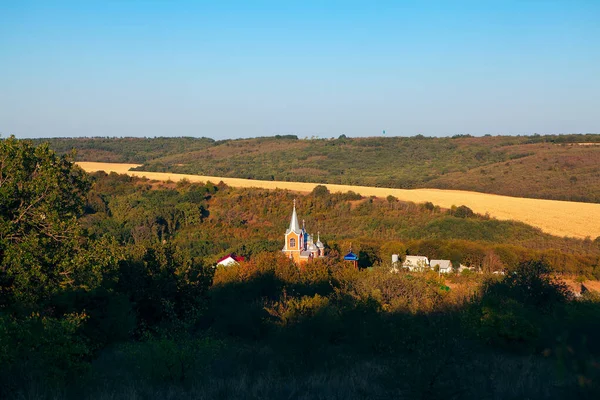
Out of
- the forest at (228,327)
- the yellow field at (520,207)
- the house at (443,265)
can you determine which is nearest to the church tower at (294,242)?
the forest at (228,327)

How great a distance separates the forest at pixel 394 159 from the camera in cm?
8769

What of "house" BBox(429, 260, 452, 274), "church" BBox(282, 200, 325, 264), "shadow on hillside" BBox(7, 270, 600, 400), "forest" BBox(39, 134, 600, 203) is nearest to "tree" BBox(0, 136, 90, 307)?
"shadow on hillside" BBox(7, 270, 600, 400)

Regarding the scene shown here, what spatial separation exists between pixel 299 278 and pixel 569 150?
261ft

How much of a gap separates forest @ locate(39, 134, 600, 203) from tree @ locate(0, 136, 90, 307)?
70.6 metres

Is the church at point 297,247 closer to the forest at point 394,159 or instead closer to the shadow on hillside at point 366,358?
the shadow on hillside at point 366,358

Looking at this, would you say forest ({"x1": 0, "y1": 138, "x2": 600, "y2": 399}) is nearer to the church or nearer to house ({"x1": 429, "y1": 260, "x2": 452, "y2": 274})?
the church

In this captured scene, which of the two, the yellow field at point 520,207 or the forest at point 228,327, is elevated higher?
the forest at point 228,327

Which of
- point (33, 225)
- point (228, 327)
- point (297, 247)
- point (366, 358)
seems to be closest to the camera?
point (366, 358)

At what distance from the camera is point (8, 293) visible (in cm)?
1391

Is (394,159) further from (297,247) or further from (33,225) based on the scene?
(33,225)

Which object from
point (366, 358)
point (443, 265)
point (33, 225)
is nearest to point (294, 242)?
point (443, 265)

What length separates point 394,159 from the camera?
436ft

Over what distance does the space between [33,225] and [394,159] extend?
121572mm

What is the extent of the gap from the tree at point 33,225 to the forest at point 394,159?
70588 millimetres
